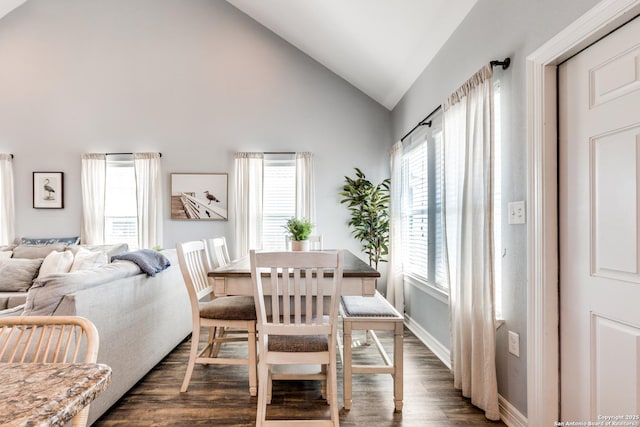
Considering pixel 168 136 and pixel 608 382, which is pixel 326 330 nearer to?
pixel 608 382

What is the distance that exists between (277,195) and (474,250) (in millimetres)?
2989

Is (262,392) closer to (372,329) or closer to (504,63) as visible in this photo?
(372,329)

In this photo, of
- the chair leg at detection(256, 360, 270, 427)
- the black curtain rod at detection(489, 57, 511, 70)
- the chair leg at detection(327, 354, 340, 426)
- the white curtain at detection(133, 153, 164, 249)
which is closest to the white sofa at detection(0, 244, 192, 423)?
the chair leg at detection(256, 360, 270, 427)

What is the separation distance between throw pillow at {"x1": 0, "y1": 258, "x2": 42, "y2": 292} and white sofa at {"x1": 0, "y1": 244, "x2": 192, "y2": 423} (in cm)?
115

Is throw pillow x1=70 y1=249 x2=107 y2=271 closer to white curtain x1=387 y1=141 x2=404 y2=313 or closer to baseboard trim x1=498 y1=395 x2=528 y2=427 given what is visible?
white curtain x1=387 y1=141 x2=404 y2=313

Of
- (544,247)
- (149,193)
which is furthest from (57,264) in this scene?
(544,247)

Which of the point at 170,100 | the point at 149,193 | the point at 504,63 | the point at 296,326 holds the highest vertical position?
the point at 170,100

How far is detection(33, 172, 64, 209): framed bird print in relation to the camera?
15.1ft

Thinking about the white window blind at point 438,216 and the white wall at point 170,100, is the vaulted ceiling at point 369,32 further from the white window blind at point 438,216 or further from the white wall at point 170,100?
the white window blind at point 438,216

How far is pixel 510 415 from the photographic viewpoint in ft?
6.20

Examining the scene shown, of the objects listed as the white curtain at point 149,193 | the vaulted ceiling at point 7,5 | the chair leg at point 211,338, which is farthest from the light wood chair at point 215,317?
the vaulted ceiling at point 7,5

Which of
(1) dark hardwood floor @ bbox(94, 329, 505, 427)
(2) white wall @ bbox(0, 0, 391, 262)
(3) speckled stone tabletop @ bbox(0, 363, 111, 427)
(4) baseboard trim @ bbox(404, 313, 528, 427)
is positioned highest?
(2) white wall @ bbox(0, 0, 391, 262)

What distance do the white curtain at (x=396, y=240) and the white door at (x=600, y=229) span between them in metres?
2.31

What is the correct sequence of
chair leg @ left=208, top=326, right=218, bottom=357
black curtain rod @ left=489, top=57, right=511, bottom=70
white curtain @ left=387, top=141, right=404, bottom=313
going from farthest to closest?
1. white curtain @ left=387, top=141, right=404, bottom=313
2. chair leg @ left=208, top=326, right=218, bottom=357
3. black curtain rod @ left=489, top=57, right=511, bottom=70
